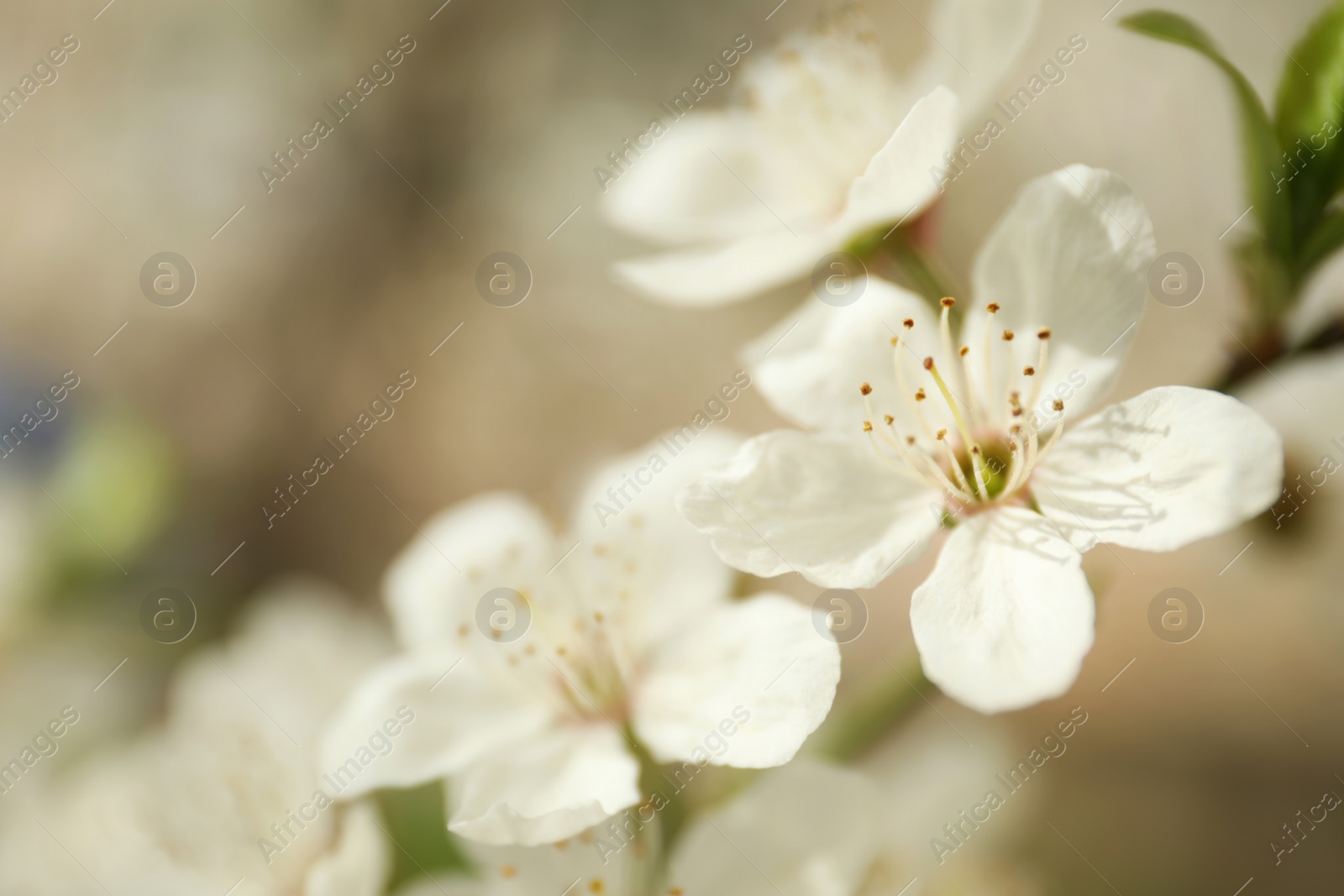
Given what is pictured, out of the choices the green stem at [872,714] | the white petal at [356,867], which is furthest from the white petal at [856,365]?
the white petal at [356,867]

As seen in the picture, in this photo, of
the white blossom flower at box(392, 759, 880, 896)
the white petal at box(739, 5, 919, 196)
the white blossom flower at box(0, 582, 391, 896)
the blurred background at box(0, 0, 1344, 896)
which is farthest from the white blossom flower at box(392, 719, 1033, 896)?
the blurred background at box(0, 0, 1344, 896)

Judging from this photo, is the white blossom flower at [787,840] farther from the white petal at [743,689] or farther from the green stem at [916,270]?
the green stem at [916,270]

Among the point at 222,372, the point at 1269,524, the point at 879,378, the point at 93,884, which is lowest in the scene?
the point at 1269,524

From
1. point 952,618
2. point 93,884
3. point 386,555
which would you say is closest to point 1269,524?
point 952,618

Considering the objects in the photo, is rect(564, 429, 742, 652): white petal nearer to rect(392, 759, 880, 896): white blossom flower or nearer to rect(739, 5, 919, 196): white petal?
rect(392, 759, 880, 896): white blossom flower

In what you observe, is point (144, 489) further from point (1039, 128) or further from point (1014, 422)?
point (1039, 128)

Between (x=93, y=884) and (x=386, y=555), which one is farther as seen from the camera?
(x=386, y=555)
